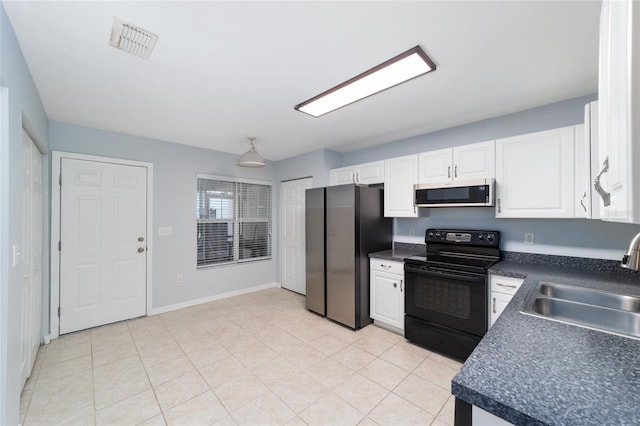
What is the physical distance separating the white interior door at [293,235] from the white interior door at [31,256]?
10.2 feet

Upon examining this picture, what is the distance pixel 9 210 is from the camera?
148 centimetres

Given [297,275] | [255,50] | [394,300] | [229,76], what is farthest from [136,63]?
[297,275]

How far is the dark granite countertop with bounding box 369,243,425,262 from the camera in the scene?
308 cm

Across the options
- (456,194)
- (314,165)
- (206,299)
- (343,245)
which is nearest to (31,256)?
(206,299)

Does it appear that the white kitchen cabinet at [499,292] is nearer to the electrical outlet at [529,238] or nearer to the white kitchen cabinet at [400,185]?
the electrical outlet at [529,238]

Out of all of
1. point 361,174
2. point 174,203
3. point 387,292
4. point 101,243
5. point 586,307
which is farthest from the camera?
point 174,203

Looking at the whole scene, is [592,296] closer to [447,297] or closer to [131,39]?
[447,297]

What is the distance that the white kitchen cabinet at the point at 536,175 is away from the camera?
7.25ft

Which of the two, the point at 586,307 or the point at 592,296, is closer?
the point at 586,307

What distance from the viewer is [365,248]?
3.26 m

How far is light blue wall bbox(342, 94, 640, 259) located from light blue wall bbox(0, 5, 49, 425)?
355 centimetres

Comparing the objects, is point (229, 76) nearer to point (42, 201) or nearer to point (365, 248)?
point (365, 248)

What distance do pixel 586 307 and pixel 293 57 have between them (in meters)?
2.32

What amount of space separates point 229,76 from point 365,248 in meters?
2.31
